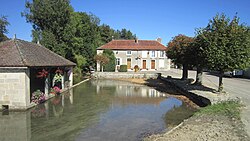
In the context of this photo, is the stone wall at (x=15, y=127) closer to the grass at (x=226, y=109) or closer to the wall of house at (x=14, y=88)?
the wall of house at (x=14, y=88)

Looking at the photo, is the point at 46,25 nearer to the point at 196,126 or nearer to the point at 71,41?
the point at 71,41

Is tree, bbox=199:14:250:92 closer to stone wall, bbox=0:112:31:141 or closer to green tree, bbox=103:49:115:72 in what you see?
stone wall, bbox=0:112:31:141

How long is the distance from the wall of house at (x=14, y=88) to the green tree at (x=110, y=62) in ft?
89.9

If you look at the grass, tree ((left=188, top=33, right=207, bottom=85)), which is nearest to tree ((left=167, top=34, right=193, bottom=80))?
tree ((left=188, top=33, right=207, bottom=85))

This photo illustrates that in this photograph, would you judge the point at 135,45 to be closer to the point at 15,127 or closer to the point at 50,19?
the point at 50,19

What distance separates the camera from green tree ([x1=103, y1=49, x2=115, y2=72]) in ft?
134

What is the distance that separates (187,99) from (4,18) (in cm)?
2922

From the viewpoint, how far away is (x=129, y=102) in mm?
17125

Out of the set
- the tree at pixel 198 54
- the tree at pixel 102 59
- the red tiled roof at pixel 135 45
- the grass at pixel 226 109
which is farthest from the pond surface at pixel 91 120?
the red tiled roof at pixel 135 45

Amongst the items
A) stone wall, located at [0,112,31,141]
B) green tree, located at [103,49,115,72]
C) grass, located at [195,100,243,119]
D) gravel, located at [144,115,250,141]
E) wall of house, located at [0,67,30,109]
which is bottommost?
stone wall, located at [0,112,31,141]

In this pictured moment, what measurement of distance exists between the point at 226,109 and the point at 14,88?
1250cm

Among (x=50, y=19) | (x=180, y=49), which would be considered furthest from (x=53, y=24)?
(x=180, y=49)

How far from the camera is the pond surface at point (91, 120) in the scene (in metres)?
9.30

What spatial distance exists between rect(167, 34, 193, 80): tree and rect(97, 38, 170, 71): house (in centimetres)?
2148
